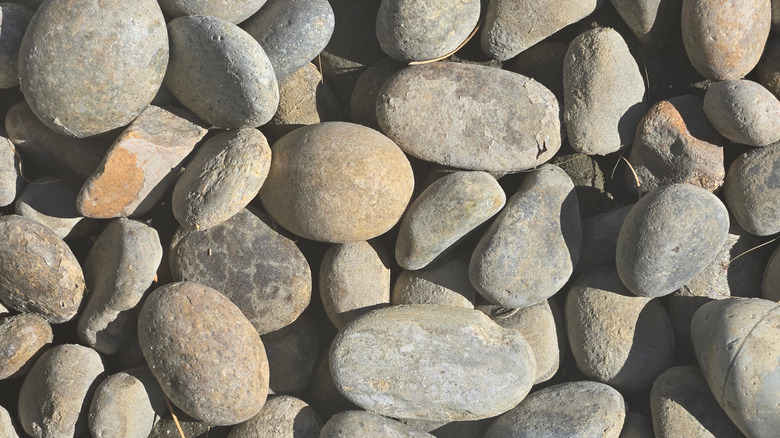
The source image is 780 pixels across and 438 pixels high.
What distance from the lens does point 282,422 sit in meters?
2.15

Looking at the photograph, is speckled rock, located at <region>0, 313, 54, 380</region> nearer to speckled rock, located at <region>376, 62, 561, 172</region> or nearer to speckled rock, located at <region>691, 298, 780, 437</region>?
speckled rock, located at <region>376, 62, 561, 172</region>

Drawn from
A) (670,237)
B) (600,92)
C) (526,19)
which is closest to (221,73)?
(526,19)

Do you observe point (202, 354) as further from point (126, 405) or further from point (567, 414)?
point (567, 414)

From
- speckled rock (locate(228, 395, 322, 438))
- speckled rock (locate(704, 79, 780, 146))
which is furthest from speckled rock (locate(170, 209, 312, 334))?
speckled rock (locate(704, 79, 780, 146))

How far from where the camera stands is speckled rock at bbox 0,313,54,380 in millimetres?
2133

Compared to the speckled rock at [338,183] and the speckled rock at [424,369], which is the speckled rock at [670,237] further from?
the speckled rock at [338,183]

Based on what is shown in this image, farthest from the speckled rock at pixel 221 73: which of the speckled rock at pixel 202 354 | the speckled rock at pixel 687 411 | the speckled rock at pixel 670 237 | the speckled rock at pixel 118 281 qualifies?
the speckled rock at pixel 687 411

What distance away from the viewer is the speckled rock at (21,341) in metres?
2.13

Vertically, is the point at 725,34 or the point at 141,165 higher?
the point at 725,34

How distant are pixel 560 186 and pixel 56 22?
5.24 ft

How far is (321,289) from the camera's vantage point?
228 cm

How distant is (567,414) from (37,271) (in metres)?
1.66

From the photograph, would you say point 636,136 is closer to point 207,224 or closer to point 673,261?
point 673,261

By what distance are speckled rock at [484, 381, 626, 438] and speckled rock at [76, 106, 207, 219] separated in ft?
4.29
